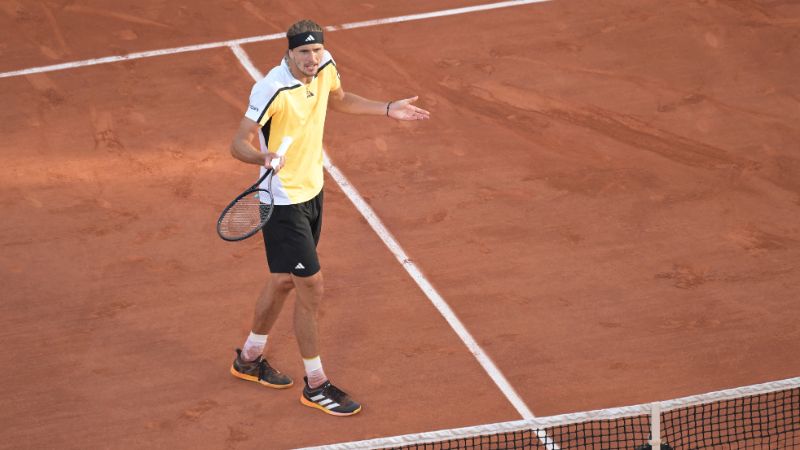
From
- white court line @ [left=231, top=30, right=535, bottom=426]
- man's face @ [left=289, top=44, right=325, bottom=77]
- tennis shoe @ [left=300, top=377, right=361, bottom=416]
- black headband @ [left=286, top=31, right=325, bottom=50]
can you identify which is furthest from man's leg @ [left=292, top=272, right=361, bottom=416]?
black headband @ [left=286, top=31, right=325, bottom=50]

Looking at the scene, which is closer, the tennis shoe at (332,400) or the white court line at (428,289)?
the tennis shoe at (332,400)

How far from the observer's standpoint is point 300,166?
25.9 feet

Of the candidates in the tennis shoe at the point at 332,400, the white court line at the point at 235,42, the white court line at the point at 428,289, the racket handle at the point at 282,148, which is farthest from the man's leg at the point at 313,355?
the white court line at the point at 235,42

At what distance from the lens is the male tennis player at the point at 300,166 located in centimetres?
764

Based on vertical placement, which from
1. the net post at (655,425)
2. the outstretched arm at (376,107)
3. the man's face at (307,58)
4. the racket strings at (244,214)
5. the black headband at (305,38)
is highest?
the black headband at (305,38)

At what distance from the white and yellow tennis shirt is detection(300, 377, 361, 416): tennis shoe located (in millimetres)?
1280

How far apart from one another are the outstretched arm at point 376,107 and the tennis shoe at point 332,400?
177 centimetres

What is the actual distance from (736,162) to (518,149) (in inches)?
74.5

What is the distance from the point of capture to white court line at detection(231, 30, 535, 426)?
8531mm

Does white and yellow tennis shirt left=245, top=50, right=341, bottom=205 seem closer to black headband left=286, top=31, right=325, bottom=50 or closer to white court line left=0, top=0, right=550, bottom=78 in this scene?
black headband left=286, top=31, right=325, bottom=50

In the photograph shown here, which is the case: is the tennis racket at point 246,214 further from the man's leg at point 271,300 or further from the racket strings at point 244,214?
the man's leg at point 271,300

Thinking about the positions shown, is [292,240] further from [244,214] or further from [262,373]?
[262,373]

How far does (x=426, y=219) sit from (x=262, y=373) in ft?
8.05

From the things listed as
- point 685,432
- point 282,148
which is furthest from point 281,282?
point 685,432
